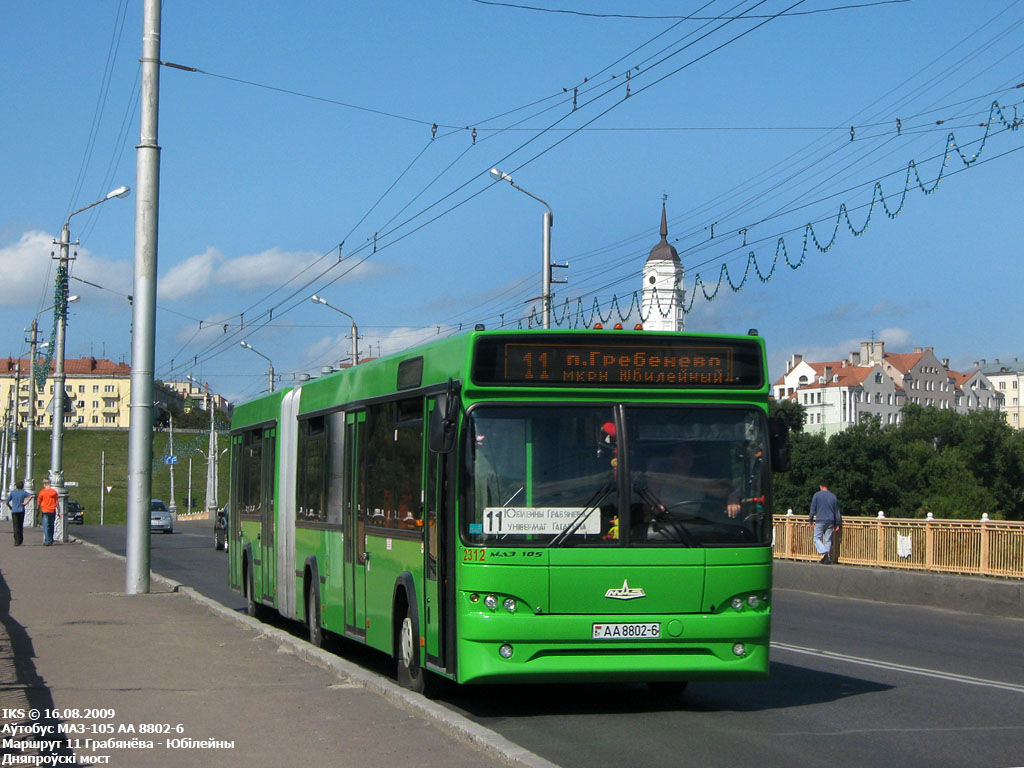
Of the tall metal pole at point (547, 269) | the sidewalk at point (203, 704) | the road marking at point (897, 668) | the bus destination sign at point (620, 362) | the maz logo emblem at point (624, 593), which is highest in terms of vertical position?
the tall metal pole at point (547, 269)

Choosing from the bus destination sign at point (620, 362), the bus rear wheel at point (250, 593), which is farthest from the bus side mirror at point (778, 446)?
the bus rear wheel at point (250, 593)

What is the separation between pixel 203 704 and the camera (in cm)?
955

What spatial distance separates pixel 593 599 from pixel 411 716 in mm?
1455

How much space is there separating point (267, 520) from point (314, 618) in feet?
9.26

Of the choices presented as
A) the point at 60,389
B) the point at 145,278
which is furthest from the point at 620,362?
the point at 60,389

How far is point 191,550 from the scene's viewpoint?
4075 centimetres

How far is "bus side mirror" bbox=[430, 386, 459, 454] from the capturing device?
→ 30.6 feet

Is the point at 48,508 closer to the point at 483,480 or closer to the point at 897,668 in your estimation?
the point at 897,668

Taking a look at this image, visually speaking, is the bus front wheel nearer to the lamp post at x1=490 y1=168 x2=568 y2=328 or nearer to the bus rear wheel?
the bus rear wheel

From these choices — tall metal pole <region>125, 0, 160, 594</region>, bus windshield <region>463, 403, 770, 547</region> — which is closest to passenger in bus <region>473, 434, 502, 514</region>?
bus windshield <region>463, 403, 770, 547</region>

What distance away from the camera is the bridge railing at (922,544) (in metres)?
20.5

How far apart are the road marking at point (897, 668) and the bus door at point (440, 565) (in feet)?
15.5

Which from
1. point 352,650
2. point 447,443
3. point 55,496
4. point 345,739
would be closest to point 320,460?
point 352,650

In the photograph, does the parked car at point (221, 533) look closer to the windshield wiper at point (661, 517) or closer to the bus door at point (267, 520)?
the bus door at point (267, 520)
